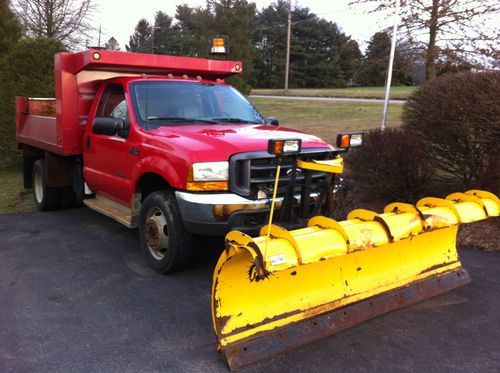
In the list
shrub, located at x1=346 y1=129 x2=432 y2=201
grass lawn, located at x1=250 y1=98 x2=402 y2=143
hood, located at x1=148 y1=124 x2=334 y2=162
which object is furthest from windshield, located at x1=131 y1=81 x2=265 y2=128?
grass lawn, located at x1=250 y1=98 x2=402 y2=143

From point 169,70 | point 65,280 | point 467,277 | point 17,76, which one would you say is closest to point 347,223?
point 467,277

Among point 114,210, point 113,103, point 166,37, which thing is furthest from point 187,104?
point 166,37

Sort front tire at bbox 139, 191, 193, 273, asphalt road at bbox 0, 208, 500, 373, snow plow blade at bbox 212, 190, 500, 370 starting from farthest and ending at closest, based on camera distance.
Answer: front tire at bbox 139, 191, 193, 273 → asphalt road at bbox 0, 208, 500, 373 → snow plow blade at bbox 212, 190, 500, 370

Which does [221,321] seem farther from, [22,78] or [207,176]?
[22,78]

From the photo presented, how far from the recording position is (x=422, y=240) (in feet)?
13.7

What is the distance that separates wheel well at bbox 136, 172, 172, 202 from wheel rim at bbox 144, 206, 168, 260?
0.98 ft

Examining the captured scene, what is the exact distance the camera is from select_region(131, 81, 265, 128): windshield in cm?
516

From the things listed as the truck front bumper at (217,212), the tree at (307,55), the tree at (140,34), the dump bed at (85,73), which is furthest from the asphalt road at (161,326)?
the tree at (140,34)

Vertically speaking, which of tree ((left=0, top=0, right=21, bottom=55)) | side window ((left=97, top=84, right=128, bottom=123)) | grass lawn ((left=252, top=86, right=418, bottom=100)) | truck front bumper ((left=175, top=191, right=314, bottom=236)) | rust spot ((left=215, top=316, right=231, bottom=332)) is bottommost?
rust spot ((left=215, top=316, right=231, bottom=332))

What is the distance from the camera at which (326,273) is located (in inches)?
142

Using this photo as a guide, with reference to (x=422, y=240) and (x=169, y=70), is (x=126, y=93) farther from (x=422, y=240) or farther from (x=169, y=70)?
(x=422, y=240)

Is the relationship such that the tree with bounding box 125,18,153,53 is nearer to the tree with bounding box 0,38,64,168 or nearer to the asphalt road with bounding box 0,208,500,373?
the tree with bounding box 0,38,64,168

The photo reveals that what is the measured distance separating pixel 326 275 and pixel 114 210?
3.05m

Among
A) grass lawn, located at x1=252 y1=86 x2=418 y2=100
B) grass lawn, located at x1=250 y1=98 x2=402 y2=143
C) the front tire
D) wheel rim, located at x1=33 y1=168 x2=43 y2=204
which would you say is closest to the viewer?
the front tire
